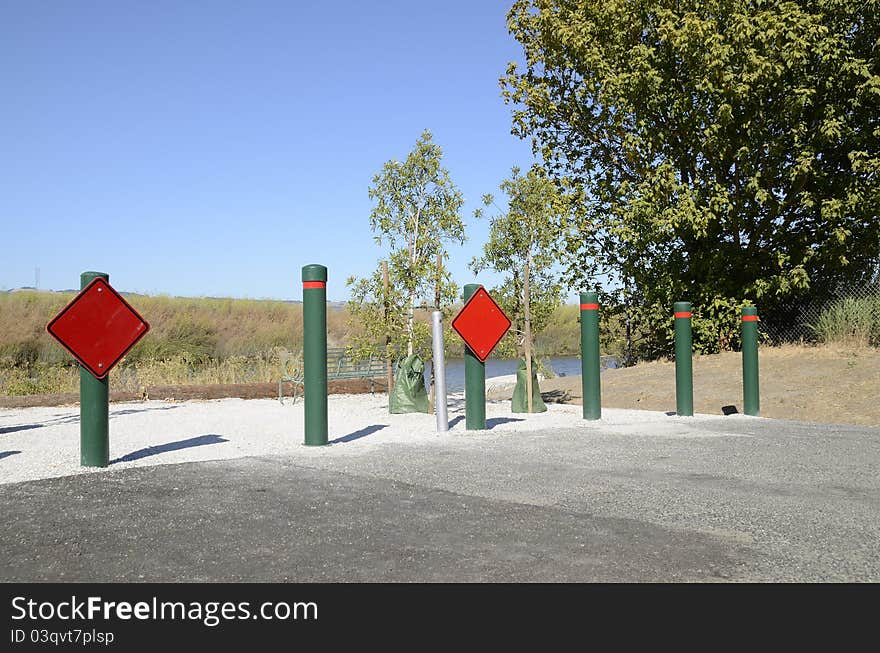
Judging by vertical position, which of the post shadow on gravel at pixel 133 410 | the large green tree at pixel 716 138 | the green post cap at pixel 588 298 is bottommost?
the post shadow on gravel at pixel 133 410

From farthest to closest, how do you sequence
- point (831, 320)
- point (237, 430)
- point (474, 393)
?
1. point (831, 320)
2. point (237, 430)
3. point (474, 393)

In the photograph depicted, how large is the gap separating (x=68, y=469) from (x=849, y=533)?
228 inches

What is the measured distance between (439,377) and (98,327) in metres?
4.00

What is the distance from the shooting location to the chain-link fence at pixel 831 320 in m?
17.0

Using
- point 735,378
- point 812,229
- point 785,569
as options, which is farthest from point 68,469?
point 812,229

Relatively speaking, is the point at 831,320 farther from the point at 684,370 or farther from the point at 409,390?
the point at 409,390

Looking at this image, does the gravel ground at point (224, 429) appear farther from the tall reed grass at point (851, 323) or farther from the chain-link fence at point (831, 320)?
the chain-link fence at point (831, 320)

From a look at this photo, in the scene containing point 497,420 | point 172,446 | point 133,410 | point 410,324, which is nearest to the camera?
point 172,446

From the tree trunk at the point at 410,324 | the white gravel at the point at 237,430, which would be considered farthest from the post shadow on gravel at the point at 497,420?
the tree trunk at the point at 410,324

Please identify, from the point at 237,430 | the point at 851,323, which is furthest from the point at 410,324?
the point at 851,323

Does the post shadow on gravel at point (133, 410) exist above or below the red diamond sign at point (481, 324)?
below

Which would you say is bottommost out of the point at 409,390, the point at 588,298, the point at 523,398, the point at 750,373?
the point at 523,398

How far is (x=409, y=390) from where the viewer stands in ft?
41.8

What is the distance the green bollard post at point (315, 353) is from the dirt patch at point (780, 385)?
22.6ft
